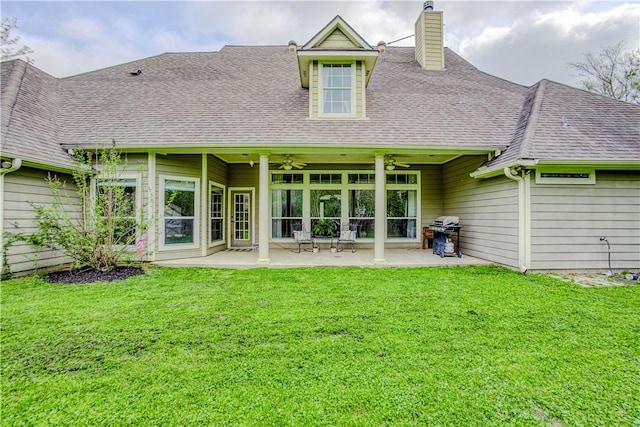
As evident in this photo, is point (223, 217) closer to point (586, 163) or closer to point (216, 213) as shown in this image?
point (216, 213)


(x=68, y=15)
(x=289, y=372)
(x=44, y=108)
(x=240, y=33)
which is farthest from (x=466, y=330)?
(x=240, y=33)

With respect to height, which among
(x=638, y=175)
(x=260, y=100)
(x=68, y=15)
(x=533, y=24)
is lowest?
(x=638, y=175)

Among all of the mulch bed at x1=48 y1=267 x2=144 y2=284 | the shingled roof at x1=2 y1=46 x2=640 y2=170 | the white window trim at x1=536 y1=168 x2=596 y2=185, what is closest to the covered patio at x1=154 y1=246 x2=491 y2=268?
the mulch bed at x1=48 y1=267 x2=144 y2=284

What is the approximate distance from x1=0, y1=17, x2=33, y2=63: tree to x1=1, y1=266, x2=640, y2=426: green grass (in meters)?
14.9

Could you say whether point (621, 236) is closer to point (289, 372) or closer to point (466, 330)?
point (466, 330)

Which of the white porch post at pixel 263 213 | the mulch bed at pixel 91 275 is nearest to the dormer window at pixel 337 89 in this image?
the white porch post at pixel 263 213

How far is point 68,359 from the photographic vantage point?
2553mm

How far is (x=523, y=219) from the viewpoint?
5805 mm

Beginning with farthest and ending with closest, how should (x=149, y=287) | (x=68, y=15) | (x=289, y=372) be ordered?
(x=68, y=15) → (x=149, y=287) → (x=289, y=372)

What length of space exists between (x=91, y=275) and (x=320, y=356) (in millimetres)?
5120

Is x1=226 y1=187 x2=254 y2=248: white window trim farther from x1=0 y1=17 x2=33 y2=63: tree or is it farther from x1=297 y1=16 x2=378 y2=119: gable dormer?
x1=0 y1=17 x2=33 y2=63: tree

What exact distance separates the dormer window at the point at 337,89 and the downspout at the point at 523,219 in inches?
158

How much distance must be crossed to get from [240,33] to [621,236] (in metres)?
17.8

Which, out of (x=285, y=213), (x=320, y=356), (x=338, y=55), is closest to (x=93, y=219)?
(x=285, y=213)
